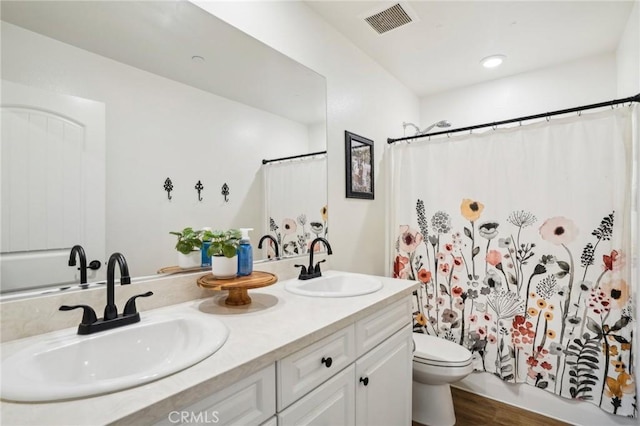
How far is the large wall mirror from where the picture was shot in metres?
0.88

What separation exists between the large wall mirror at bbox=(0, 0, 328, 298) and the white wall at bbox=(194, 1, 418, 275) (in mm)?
136

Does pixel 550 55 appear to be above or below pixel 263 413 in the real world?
above

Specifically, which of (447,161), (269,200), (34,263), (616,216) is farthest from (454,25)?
(34,263)

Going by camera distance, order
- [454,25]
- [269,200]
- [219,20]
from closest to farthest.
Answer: [219,20] → [269,200] → [454,25]

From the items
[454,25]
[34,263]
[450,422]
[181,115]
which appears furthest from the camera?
[454,25]

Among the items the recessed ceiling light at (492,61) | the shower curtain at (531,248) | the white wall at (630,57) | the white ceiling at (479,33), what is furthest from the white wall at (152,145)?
the white wall at (630,57)

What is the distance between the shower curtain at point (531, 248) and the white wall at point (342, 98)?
0.72ft

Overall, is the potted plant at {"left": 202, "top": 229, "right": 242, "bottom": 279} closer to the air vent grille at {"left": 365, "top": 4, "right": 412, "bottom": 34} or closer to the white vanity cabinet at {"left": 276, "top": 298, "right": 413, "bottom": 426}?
the white vanity cabinet at {"left": 276, "top": 298, "right": 413, "bottom": 426}

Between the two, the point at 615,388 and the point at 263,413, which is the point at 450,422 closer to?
the point at 615,388

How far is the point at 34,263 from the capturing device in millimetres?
903

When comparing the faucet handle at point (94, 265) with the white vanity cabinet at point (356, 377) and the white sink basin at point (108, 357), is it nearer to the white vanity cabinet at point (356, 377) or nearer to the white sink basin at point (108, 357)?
the white sink basin at point (108, 357)

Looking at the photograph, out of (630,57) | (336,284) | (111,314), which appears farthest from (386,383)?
(630,57)

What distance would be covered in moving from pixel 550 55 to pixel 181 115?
2.67 m

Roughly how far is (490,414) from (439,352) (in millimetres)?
529
